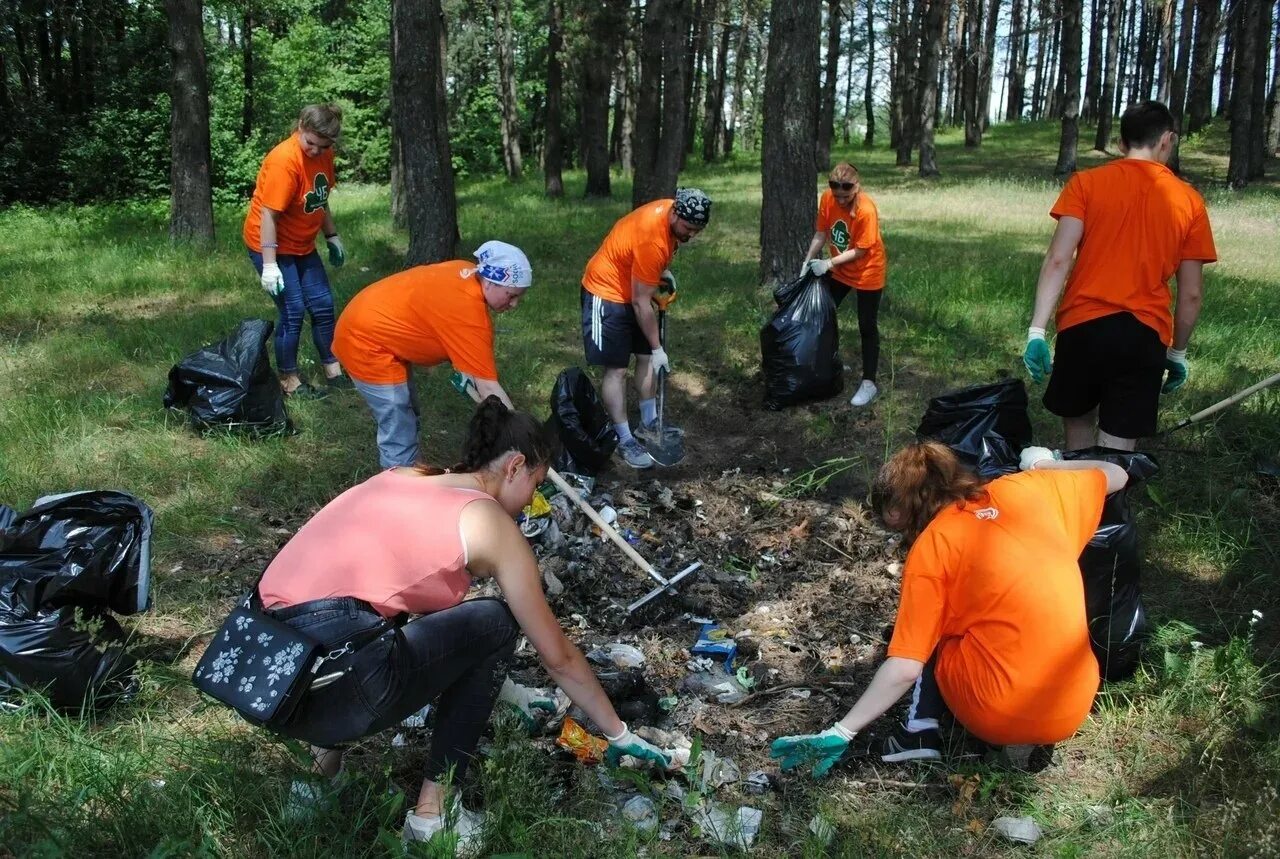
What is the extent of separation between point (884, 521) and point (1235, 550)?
200 centimetres

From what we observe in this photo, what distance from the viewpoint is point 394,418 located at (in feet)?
13.7

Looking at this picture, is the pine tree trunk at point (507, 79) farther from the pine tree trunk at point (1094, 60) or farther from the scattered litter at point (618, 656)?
the scattered litter at point (618, 656)

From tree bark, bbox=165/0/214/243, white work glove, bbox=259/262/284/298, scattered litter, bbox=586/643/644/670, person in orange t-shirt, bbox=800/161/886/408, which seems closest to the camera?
scattered litter, bbox=586/643/644/670

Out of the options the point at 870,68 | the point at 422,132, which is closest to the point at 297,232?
the point at 422,132

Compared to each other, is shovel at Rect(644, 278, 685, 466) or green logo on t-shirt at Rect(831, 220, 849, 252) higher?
green logo on t-shirt at Rect(831, 220, 849, 252)

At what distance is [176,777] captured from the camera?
Result: 237 cm

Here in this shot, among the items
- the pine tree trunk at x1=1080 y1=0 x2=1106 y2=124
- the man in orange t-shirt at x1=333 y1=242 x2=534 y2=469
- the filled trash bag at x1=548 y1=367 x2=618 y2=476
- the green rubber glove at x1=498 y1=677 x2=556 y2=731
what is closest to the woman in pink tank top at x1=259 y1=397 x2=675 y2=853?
the green rubber glove at x1=498 y1=677 x2=556 y2=731

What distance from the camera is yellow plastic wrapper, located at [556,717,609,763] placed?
269 cm

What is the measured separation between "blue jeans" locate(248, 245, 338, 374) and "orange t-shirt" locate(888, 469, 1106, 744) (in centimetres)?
405

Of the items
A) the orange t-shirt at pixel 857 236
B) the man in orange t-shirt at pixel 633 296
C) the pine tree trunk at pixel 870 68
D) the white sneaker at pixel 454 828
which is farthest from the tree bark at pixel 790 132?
the pine tree trunk at pixel 870 68

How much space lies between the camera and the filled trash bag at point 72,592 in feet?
8.96

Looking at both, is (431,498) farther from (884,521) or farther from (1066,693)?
(1066,693)

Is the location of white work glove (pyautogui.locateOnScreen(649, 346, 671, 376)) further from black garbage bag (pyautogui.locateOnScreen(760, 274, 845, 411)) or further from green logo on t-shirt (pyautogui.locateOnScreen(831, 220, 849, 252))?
green logo on t-shirt (pyautogui.locateOnScreen(831, 220, 849, 252))

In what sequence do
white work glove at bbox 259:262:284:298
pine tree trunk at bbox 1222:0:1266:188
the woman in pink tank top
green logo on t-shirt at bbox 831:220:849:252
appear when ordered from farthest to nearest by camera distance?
pine tree trunk at bbox 1222:0:1266:188 < green logo on t-shirt at bbox 831:220:849:252 < white work glove at bbox 259:262:284:298 < the woman in pink tank top
